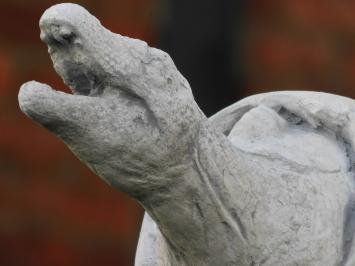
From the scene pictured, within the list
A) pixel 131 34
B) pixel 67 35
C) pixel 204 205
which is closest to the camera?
pixel 67 35

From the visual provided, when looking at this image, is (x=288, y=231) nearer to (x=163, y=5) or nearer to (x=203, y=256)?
(x=203, y=256)

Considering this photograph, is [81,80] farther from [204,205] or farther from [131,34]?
[131,34]

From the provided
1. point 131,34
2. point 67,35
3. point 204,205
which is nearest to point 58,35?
point 67,35

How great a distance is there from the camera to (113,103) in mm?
1710

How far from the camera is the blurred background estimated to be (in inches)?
185

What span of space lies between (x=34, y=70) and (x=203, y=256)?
284 cm

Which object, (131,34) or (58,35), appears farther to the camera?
(131,34)

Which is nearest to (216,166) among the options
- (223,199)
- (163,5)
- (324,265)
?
(223,199)

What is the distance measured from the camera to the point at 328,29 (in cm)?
479

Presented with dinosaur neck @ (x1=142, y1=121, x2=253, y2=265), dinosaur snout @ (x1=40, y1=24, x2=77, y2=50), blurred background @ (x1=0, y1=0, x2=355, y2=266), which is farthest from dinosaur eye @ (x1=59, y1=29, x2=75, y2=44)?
blurred background @ (x1=0, y1=0, x2=355, y2=266)

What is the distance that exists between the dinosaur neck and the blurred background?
280cm

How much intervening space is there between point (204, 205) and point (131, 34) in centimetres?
285

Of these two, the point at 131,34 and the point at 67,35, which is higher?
the point at 67,35

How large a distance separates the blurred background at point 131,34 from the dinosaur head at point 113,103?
2.87 meters
